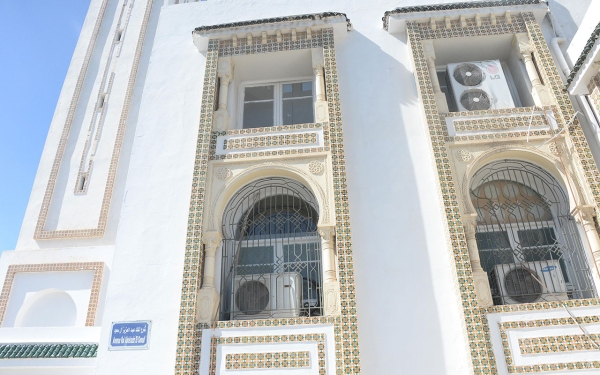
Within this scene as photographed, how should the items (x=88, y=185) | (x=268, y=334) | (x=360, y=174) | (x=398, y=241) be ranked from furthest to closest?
(x=88, y=185)
(x=360, y=174)
(x=398, y=241)
(x=268, y=334)

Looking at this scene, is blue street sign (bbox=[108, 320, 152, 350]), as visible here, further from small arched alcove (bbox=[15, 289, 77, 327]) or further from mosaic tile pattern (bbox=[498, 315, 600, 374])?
mosaic tile pattern (bbox=[498, 315, 600, 374])

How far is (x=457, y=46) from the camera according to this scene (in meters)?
8.27

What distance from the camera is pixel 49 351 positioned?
6.97 metres

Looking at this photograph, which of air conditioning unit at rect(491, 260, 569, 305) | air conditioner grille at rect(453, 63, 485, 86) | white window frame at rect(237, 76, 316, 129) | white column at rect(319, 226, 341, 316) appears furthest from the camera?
white window frame at rect(237, 76, 316, 129)

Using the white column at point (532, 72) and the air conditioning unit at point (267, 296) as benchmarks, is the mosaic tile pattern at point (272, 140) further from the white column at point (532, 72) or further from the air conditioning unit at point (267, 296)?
the white column at point (532, 72)

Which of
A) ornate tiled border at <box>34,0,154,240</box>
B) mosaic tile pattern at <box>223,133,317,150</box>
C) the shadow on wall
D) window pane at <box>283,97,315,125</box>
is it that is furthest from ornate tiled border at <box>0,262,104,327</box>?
the shadow on wall

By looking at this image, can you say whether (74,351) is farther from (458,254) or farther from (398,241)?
(458,254)

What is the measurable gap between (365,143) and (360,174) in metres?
0.53

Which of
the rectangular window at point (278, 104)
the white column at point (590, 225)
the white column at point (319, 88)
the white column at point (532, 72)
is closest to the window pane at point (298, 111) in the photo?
the rectangular window at point (278, 104)

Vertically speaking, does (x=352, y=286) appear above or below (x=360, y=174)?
below

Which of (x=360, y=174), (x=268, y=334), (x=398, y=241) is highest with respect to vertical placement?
(x=360, y=174)

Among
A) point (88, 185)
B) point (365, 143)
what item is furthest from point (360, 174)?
point (88, 185)

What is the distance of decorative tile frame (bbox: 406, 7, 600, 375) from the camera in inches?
229

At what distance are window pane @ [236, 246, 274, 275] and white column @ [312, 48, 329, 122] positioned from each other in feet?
6.97
